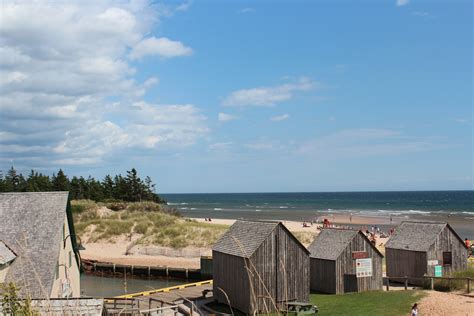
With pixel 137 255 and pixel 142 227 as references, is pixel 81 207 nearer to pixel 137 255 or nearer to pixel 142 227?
pixel 142 227

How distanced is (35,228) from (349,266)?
66.3 feet

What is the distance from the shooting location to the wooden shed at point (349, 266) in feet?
112

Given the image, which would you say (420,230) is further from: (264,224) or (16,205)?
(16,205)

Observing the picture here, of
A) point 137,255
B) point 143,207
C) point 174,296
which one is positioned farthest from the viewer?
point 143,207

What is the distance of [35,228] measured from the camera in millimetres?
22875

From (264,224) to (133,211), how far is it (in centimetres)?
4871

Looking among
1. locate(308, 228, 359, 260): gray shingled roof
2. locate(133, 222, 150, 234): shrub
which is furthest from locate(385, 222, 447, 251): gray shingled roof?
locate(133, 222, 150, 234): shrub

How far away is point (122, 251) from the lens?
63.4 meters

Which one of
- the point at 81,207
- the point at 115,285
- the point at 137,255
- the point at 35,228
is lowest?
the point at 115,285

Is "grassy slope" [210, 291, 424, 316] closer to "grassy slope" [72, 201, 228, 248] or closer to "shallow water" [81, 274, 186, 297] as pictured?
"shallow water" [81, 274, 186, 297]

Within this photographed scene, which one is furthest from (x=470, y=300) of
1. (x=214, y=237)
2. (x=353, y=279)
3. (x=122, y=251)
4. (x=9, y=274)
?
(x=122, y=251)

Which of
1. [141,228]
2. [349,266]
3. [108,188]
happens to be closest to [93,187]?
[108,188]

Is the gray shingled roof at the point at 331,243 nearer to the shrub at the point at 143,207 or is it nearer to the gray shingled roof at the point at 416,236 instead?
the gray shingled roof at the point at 416,236

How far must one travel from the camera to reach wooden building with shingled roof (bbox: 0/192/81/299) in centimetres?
2072
